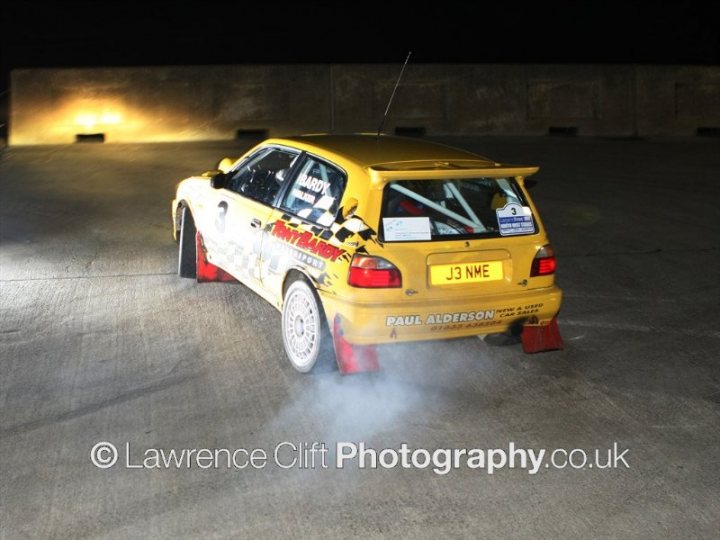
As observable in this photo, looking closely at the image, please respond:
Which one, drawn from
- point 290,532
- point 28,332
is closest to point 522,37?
point 28,332

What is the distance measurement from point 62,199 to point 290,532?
8.47 metres

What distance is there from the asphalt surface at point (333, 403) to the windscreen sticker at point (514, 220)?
0.94 meters

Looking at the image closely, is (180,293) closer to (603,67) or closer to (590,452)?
(590,452)

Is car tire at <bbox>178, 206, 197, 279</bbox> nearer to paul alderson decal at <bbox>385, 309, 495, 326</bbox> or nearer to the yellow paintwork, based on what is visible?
the yellow paintwork

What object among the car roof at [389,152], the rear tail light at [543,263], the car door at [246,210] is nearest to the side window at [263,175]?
the car door at [246,210]

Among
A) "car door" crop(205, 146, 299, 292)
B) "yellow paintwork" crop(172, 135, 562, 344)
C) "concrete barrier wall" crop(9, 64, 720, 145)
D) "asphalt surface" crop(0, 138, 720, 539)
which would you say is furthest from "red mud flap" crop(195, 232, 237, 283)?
"concrete barrier wall" crop(9, 64, 720, 145)

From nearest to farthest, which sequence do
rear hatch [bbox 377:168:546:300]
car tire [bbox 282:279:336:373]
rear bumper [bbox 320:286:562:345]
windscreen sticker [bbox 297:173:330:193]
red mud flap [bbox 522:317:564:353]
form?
1. rear bumper [bbox 320:286:562:345]
2. rear hatch [bbox 377:168:546:300]
3. car tire [bbox 282:279:336:373]
4. windscreen sticker [bbox 297:173:330:193]
5. red mud flap [bbox 522:317:564:353]

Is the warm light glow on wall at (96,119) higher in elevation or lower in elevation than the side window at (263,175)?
higher

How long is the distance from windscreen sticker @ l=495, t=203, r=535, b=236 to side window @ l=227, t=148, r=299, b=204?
164 cm

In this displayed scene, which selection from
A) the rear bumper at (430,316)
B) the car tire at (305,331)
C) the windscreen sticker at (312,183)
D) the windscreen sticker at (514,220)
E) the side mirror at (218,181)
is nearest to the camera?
the rear bumper at (430,316)

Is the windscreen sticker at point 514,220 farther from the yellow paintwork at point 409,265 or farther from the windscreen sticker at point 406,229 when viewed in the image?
the windscreen sticker at point 406,229

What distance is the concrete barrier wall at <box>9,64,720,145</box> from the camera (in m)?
15.7

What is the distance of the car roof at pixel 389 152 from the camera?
21.6 feet

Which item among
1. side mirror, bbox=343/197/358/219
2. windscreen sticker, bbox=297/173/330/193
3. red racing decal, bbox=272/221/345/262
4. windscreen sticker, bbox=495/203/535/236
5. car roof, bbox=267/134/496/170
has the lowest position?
red racing decal, bbox=272/221/345/262
